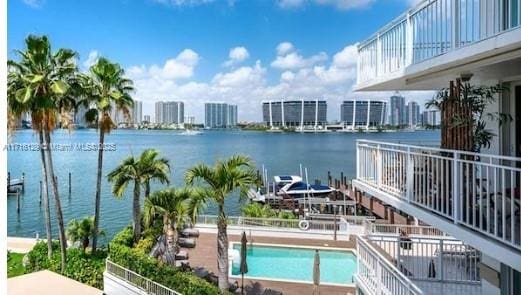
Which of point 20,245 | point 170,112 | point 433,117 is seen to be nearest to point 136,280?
point 433,117

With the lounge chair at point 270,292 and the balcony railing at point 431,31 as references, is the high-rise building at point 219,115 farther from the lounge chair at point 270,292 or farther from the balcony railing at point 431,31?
the balcony railing at point 431,31

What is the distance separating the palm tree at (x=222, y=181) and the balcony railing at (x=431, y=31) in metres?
4.73

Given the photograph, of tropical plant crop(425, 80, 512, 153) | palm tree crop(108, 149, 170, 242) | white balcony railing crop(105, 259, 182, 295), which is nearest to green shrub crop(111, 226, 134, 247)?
palm tree crop(108, 149, 170, 242)

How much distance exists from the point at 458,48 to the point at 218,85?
110728 millimetres

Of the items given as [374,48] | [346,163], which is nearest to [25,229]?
[374,48]

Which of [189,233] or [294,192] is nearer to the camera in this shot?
[189,233]

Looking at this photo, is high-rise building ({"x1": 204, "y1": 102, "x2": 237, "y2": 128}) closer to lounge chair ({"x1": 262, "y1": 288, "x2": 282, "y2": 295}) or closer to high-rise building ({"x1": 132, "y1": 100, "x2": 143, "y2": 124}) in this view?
high-rise building ({"x1": 132, "y1": 100, "x2": 143, "y2": 124})

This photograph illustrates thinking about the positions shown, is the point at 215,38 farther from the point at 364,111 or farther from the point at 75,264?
the point at 75,264

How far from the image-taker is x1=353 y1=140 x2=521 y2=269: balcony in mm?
4418

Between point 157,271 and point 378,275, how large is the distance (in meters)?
8.22

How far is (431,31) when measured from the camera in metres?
6.57

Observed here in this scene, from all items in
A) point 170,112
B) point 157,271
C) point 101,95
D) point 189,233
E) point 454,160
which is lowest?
point 189,233

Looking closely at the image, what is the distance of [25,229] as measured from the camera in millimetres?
31141

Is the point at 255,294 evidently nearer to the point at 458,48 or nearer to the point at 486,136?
the point at 486,136
